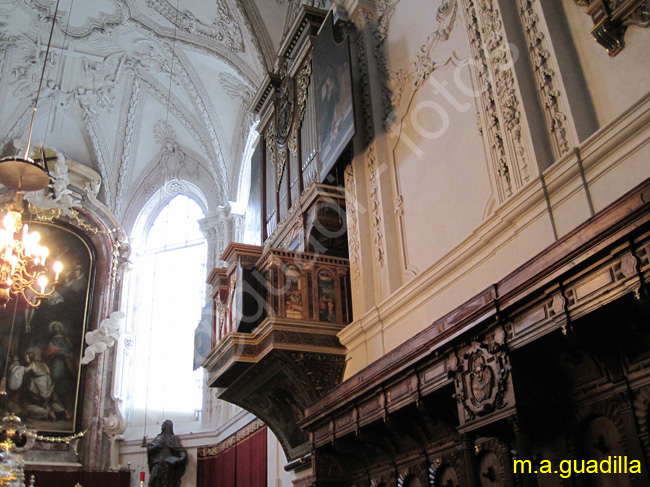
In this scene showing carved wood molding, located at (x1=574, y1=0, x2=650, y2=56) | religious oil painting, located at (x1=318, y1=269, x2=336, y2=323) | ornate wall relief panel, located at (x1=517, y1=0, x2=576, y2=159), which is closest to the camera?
carved wood molding, located at (x1=574, y1=0, x2=650, y2=56)

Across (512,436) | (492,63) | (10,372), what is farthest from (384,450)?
(10,372)

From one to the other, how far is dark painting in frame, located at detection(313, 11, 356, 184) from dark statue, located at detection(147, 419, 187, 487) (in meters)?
7.83

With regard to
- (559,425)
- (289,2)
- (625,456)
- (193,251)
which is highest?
(289,2)

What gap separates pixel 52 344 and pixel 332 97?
10326 mm

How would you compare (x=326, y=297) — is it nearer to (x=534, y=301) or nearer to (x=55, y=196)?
(x=534, y=301)

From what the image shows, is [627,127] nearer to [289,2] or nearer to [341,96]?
[341,96]

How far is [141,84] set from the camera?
55.3 ft

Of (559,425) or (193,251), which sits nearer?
(559,425)

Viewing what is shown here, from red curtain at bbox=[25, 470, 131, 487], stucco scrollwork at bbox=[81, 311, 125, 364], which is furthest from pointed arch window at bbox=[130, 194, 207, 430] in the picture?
red curtain at bbox=[25, 470, 131, 487]

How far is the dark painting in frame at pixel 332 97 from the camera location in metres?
8.01

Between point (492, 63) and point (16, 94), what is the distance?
13.9 m

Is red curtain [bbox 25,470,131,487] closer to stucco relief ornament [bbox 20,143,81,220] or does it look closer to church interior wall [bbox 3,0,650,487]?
stucco relief ornament [bbox 20,143,81,220]

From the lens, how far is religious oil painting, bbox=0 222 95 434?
48.5 ft

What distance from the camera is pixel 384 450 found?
668 cm
